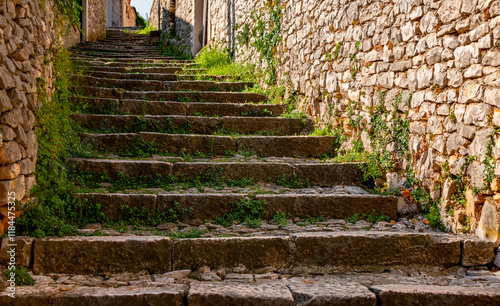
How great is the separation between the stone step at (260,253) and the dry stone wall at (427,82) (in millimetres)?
362

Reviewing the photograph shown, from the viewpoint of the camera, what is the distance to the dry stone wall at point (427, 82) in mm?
2402

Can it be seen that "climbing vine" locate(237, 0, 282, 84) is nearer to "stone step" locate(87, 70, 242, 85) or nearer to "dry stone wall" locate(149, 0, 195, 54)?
"stone step" locate(87, 70, 242, 85)

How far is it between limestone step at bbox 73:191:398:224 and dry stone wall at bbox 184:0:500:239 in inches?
15.9

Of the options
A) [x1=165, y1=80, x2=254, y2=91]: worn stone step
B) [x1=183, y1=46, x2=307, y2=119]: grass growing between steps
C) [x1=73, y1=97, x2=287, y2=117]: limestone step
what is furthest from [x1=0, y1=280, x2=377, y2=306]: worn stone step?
[x1=165, y1=80, x2=254, y2=91]: worn stone step

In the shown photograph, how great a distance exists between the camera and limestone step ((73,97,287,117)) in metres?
4.78

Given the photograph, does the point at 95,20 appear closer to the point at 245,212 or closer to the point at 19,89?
the point at 19,89

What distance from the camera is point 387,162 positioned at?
3.40 meters

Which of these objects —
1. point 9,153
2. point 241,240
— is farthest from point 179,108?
point 241,240

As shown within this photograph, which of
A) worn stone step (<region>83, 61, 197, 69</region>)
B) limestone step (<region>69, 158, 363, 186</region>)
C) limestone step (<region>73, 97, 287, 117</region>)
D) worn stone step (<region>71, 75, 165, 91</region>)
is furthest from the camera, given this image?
worn stone step (<region>83, 61, 197, 69</region>)

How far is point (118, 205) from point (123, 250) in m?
0.64

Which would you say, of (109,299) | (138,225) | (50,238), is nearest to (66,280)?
(50,238)

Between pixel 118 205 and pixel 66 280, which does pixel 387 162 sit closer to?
pixel 118 205

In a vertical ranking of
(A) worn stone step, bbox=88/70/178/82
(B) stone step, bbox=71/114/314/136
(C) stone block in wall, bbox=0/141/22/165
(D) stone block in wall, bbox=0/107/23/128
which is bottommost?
(C) stone block in wall, bbox=0/141/22/165

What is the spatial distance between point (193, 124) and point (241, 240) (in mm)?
2290
